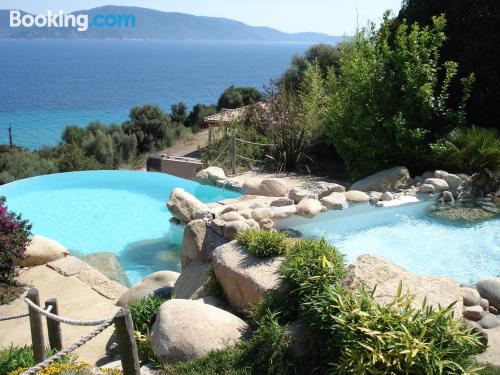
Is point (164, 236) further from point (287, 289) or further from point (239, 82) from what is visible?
point (239, 82)

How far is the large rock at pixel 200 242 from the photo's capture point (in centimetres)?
758

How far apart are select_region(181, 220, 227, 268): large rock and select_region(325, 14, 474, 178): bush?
5.54 meters

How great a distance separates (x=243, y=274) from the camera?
5.92 m

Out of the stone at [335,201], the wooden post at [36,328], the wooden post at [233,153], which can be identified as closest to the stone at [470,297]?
the stone at [335,201]

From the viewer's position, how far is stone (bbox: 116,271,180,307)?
7215 millimetres

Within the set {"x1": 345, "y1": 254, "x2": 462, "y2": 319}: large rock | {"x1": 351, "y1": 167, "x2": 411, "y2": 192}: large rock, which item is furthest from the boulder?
{"x1": 345, "y1": 254, "x2": 462, "y2": 319}: large rock

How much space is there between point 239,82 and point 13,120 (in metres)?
56.4

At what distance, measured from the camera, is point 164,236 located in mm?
10906

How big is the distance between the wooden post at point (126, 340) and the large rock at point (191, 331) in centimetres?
72

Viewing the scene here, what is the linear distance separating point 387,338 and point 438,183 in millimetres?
7465

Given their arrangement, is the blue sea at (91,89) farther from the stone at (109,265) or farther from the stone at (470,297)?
the stone at (470,297)

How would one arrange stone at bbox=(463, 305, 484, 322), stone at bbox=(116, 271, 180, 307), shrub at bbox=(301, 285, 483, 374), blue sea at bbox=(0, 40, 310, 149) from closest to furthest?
1. shrub at bbox=(301, 285, 483, 374)
2. stone at bbox=(463, 305, 484, 322)
3. stone at bbox=(116, 271, 180, 307)
4. blue sea at bbox=(0, 40, 310, 149)

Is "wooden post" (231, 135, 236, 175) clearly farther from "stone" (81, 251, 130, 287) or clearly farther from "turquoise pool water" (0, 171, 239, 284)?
"stone" (81, 251, 130, 287)

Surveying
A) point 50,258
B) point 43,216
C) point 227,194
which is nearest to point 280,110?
point 227,194
